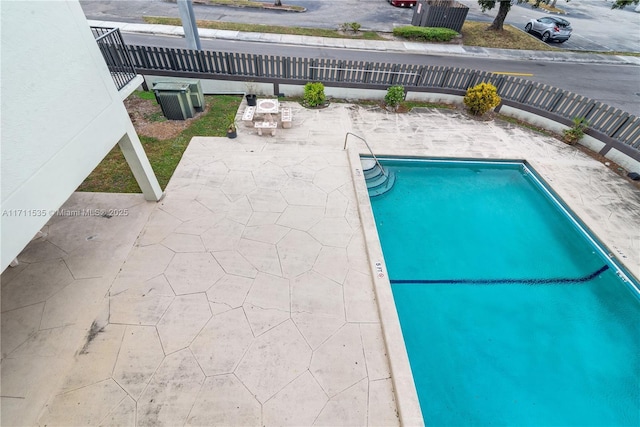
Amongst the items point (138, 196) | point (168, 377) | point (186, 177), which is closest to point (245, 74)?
point (186, 177)

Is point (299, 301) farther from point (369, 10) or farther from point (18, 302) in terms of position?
point (369, 10)

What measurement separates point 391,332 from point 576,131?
11952mm

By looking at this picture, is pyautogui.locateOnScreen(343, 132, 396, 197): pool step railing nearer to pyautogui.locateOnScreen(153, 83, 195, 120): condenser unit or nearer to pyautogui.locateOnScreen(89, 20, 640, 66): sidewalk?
pyautogui.locateOnScreen(153, 83, 195, 120): condenser unit

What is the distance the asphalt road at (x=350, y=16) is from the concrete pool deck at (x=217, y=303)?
18.7 m

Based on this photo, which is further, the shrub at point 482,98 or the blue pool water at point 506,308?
the shrub at point 482,98

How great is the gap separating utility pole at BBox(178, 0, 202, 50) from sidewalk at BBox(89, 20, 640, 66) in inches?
282

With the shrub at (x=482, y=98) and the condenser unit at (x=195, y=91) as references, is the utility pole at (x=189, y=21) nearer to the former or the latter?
the condenser unit at (x=195, y=91)

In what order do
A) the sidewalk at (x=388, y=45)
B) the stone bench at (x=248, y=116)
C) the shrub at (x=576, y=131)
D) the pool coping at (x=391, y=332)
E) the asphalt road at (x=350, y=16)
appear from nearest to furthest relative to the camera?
the pool coping at (x=391, y=332)
the stone bench at (x=248, y=116)
the shrub at (x=576, y=131)
the sidewalk at (x=388, y=45)
the asphalt road at (x=350, y=16)

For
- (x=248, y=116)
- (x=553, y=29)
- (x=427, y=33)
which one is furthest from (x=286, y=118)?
(x=553, y=29)

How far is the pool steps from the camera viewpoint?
355 inches

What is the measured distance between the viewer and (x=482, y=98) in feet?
39.2

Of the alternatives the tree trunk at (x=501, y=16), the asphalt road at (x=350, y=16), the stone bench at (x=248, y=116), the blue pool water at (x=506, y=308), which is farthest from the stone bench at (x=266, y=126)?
the tree trunk at (x=501, y=16)

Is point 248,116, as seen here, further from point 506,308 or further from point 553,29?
point 553,29

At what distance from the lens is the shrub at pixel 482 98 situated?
11.8 m
